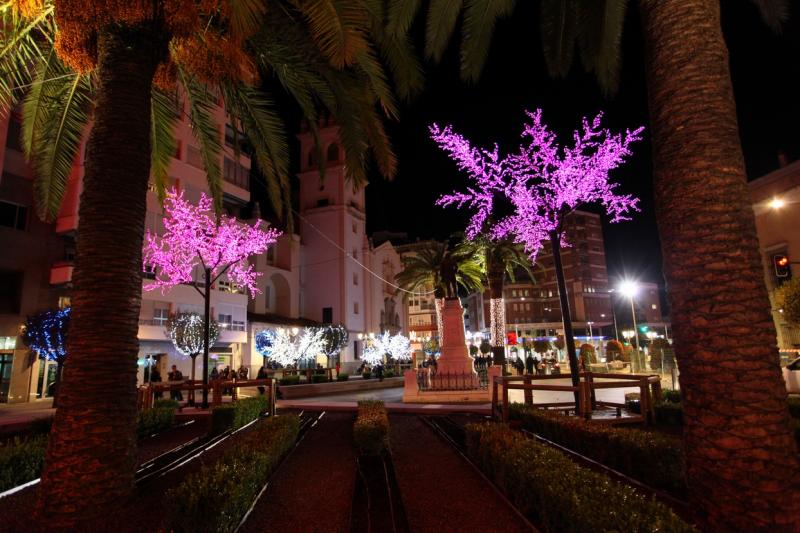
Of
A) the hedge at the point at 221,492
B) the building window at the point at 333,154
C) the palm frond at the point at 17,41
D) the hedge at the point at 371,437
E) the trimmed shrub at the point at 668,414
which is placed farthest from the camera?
the building window at the point at 333,154

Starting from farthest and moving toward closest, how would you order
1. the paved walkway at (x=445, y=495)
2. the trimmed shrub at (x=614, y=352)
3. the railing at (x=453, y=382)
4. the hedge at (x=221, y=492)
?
the trimmed shrub at (x=614, y=352) < the railing at (x=453, y=382) < the paved walkway at (x=445, y=495) < the hedge at (x=221, y=492)

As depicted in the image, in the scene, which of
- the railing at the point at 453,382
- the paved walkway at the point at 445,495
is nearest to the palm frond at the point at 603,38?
the paved walkway at the point at 445,495

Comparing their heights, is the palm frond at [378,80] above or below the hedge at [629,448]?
above

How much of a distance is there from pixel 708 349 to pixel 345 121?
6.20 m

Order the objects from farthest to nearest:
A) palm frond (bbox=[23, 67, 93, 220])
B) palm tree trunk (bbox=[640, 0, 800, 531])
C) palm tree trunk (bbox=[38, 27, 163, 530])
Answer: palm frond (bbox=[23, 67, 93, 220]) < palm tree trunk (bbox=[38, 27, 163, 530]) < palm tree trunk (bbox=[640, 0, 800, 531])

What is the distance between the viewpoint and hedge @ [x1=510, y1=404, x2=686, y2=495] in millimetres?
5781

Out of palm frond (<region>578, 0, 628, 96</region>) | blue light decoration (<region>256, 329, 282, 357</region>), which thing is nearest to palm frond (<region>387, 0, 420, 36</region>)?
palm frond (<region>578, 0, 628, 96</region>)

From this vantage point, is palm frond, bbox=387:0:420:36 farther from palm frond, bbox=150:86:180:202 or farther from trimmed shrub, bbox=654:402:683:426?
trimmed shrub, bbox=654:402:683:426

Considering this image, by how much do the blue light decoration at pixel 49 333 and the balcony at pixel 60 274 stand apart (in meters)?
5.71

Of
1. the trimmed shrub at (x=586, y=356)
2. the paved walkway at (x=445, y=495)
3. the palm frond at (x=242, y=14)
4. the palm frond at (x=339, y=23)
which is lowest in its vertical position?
the paved walkway at (x=445, y=495)

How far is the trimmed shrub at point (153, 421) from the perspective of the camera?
10.3 metres

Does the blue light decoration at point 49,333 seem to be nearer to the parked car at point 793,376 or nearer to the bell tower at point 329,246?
the parked car at point 793,376

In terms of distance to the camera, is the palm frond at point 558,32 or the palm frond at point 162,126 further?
the palm frond at point 162,126

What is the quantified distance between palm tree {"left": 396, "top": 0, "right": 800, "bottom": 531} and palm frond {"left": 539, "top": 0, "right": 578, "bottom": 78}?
347 centimetres
